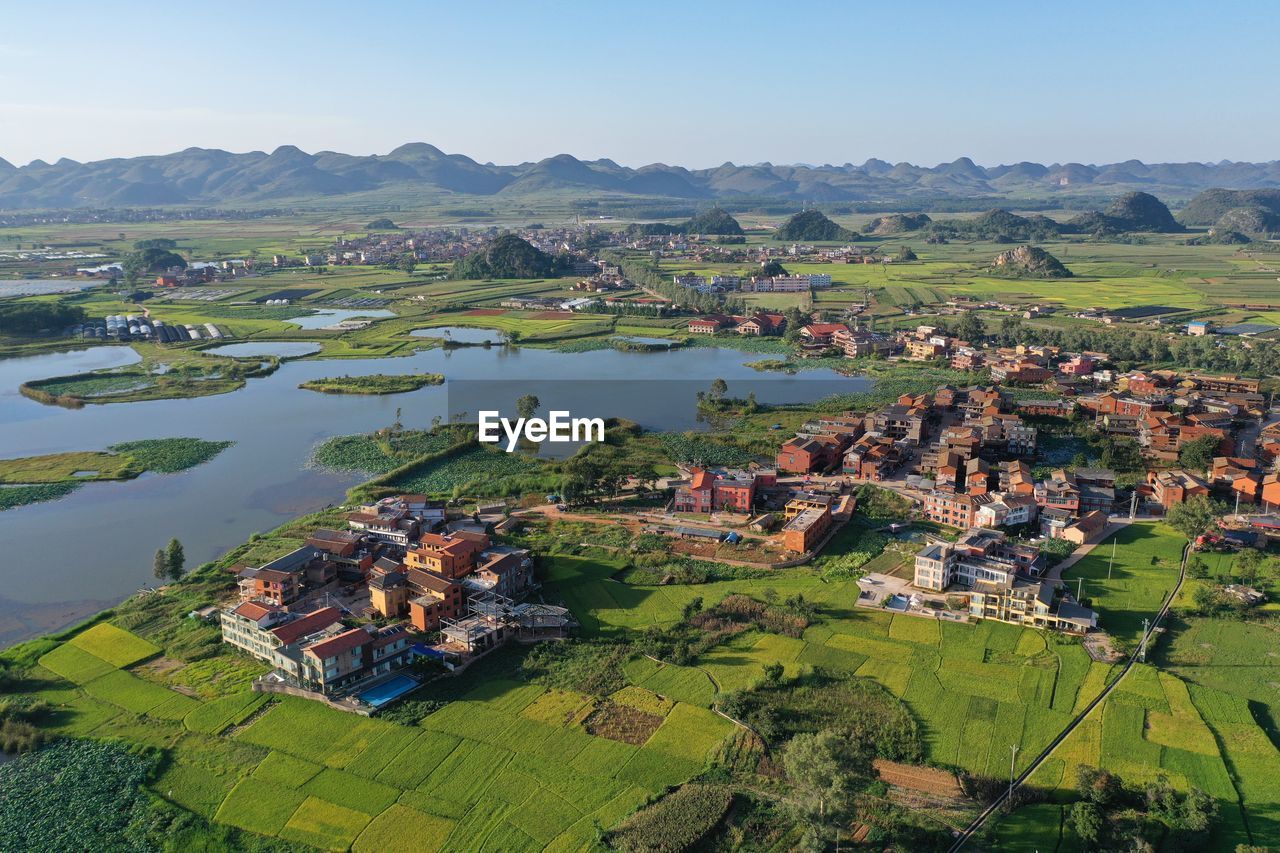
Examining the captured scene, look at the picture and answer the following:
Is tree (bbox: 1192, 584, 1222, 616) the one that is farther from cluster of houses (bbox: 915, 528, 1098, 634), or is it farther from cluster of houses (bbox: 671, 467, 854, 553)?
cluster of houses (bbox: 671, 467, 854, 553)

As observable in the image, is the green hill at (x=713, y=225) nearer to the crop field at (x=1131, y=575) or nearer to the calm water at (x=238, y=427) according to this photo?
the calm water at (x=238, y=427)

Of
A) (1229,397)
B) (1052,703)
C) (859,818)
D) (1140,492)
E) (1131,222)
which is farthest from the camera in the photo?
(1131,222)

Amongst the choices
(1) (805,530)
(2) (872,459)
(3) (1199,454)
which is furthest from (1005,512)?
(3) (1199,454)

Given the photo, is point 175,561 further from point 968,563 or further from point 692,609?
point 968,563

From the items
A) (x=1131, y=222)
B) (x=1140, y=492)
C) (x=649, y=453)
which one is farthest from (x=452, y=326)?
(x=1131, y=222)

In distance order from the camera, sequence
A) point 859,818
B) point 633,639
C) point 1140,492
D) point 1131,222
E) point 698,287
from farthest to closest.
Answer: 1. point 1131,222
2. point 698,287
3. point 1140,492
4. point 633,639
5. point 859,818

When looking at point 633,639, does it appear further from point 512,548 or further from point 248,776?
point 248,776

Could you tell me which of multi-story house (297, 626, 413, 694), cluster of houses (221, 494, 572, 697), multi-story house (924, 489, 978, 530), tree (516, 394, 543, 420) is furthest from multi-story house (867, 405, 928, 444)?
multi-story house (297, 626, 413, 694)

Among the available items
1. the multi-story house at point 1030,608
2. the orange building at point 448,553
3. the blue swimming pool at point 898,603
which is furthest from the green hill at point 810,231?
the orange building at point 448,553
